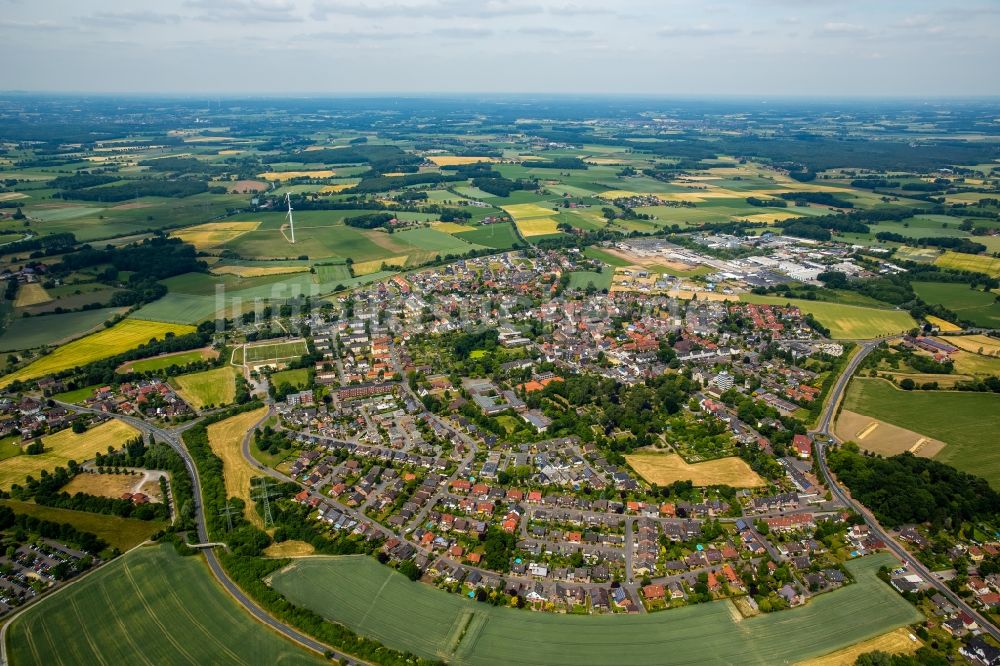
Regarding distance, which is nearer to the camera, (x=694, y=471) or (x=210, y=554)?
(x=210, y=554)

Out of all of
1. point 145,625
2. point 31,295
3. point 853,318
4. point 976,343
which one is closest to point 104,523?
point 145,625

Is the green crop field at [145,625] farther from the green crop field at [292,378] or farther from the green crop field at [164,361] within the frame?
the green crop field at [164,361]

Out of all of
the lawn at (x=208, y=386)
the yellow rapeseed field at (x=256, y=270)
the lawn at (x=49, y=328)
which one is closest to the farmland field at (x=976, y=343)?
the lawn at (x=208, y=386)

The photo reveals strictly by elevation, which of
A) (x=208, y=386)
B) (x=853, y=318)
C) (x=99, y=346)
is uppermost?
(x=853, y=318)

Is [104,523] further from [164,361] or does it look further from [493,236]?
[493,236]

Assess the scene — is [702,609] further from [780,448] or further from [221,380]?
[221,380]
